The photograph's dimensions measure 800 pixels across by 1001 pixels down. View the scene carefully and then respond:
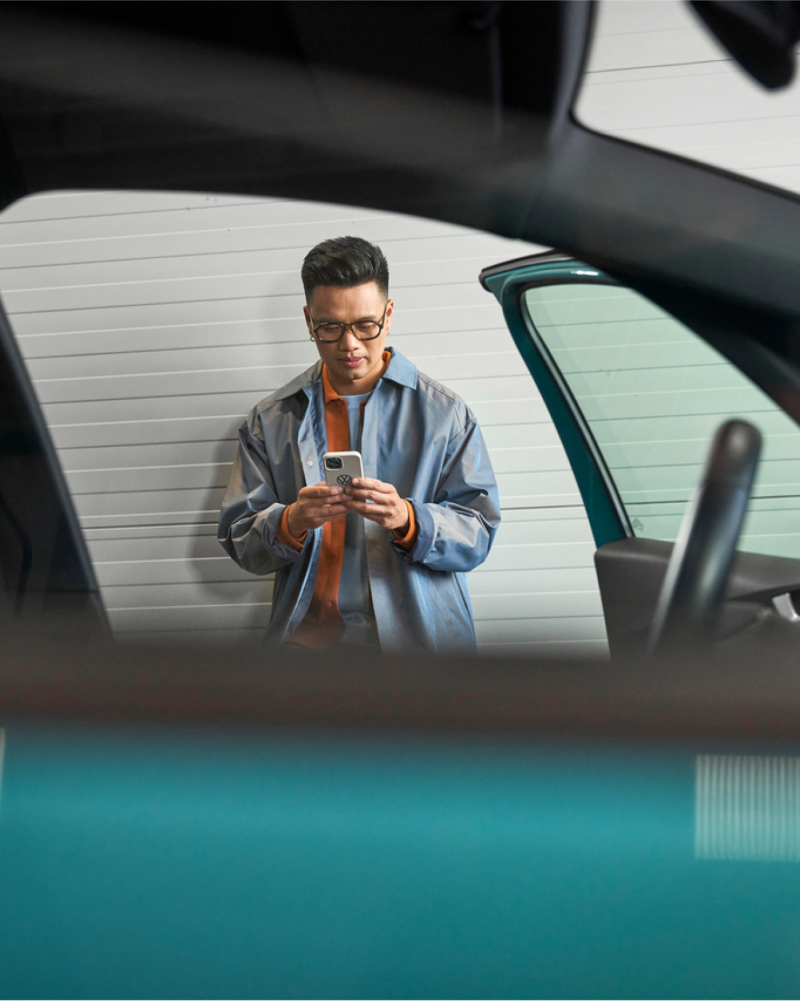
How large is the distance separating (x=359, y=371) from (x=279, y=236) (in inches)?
58.7

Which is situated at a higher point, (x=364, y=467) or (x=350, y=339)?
(x=350, y=339)

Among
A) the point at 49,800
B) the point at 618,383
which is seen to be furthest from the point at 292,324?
the point at 49,800

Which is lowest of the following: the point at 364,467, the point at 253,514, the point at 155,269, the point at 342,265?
the point at 253,514

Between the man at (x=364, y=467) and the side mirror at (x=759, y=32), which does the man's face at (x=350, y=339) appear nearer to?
the man at (x=364, y=467)

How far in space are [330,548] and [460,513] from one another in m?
0.30

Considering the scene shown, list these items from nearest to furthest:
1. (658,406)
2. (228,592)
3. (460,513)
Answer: (228,592) < (658,406) < (460,513)

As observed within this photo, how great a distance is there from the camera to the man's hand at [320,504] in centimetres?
142

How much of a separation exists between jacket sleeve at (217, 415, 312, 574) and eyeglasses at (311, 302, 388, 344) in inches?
10.4

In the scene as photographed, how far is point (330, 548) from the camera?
156cm

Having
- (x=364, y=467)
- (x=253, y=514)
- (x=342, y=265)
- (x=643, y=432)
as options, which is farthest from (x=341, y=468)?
(x=643, y=432)

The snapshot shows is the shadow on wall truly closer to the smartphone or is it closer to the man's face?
the smartphone

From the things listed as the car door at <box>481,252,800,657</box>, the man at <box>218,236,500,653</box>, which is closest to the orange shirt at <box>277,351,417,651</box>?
the man at <box>218,236,500,653</box>

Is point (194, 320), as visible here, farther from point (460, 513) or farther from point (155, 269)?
point (460, 513)

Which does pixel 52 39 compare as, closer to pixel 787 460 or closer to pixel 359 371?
pixel 787 460
